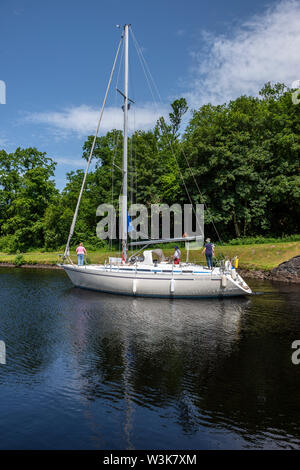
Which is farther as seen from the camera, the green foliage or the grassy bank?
the green foliage

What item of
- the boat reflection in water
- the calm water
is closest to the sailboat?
the boat reflection in water

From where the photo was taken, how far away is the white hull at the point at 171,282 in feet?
66.8

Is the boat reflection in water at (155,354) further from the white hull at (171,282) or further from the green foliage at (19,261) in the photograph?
the green foliage at (19,261)

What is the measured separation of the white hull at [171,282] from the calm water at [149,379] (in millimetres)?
2729

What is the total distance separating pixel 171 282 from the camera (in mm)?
20438

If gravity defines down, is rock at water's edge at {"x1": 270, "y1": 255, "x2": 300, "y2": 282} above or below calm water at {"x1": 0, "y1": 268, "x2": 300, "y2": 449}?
above

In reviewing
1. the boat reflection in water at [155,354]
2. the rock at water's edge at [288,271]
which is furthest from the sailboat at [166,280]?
the rock at water's edge at [288,271]

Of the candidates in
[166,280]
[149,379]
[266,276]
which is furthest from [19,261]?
[149,379]

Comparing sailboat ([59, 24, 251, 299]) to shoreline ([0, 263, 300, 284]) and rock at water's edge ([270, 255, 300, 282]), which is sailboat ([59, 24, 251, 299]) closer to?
shoreline ([0, 263, 300, 284])

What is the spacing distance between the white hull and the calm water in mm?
2729

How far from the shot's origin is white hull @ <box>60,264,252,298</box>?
66.8ft

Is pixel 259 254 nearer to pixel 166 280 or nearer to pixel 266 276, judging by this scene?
pixel 266 276

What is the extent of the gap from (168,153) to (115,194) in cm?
1147

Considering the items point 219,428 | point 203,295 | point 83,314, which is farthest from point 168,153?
point 219,428
